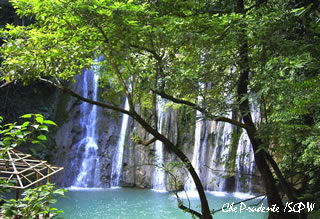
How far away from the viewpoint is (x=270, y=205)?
171 inches

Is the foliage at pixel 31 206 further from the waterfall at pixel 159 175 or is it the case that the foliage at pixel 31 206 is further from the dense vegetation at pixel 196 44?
the waterfall at pixel 159 175

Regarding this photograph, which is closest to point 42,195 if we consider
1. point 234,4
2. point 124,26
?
point 124,26

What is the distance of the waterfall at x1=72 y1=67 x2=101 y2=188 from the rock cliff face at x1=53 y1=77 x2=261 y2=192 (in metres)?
0.25

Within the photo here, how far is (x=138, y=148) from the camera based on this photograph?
635 inches

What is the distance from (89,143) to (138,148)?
10.3 feet

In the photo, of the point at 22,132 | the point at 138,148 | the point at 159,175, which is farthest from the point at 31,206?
the point at 138,148

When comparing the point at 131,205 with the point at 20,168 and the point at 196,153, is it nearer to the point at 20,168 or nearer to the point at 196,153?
the point at 196,153

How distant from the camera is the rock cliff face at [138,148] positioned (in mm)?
13742

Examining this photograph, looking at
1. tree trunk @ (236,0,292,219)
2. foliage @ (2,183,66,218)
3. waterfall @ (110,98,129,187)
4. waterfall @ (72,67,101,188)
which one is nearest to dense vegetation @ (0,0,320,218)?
tree trunk @ (236,0,292,219)

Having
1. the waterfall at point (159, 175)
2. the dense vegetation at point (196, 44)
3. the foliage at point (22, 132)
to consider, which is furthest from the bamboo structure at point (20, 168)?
the waterfall at point (159, 175)

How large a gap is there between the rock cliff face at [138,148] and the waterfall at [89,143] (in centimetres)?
25

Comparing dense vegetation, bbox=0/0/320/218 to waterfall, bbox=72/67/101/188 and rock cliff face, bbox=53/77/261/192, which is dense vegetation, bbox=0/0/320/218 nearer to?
rock cliff face, bbox=53/77/261/192

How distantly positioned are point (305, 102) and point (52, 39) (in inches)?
140

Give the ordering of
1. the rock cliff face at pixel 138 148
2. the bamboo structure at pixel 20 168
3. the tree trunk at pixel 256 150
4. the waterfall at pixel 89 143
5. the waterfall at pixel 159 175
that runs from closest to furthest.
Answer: the bamboo structure at pixel 20 168 < the tree trunk at pixel 256 150 < the rock cliff face at pixel 138 148 < the waterfall at pixel 159 175 < the waterfall at pixel 89 143
